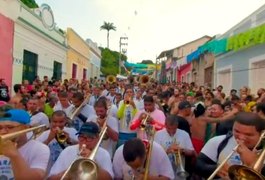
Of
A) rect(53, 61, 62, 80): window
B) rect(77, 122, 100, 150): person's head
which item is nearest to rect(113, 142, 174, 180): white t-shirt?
rect(77, 122, 100, 150): person's head

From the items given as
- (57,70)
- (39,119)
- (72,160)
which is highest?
(57,70)

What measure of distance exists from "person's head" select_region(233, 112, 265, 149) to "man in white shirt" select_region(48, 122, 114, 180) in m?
1.30

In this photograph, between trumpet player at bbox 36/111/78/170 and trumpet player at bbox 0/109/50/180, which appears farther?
trumpet player at bbox 36/111/78/170

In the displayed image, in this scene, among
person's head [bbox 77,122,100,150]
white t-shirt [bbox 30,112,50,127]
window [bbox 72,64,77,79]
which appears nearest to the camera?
person's head [bbox 77,122,100,150]

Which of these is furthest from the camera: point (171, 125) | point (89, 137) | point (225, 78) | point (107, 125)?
point (225, 78)

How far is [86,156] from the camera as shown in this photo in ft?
12.8

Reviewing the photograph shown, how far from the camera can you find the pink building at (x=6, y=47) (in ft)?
50.7

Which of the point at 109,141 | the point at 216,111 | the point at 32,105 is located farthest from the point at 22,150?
the point at 216,111

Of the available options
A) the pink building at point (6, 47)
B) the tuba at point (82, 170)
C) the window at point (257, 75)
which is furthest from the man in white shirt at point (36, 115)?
the window at point (257, 75)

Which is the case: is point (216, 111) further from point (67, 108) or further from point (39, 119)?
point (39, 119)

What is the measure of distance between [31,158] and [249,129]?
6.39 feet

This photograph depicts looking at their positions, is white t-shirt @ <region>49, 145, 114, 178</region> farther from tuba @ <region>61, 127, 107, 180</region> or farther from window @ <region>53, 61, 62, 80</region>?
window @ <region>53, 61, 62, 80</region>

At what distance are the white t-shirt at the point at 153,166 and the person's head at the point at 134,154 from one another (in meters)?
0.25

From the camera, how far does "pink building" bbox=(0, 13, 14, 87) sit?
609 inches
